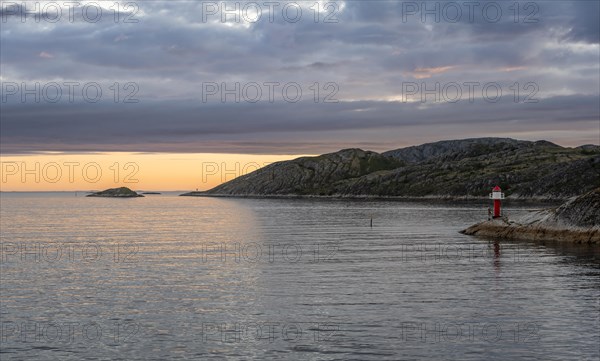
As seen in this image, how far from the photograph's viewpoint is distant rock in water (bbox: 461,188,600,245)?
57.7 meters

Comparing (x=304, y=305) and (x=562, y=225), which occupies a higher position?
(x=562, y=225)

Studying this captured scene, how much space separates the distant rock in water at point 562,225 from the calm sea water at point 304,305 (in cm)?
603

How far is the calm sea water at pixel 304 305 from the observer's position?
21.9 meters

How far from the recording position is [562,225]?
61.2m

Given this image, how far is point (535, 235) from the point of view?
209 ft

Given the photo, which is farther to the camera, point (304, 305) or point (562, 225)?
point (562, 225)

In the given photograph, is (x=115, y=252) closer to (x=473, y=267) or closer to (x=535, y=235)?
(x=473, y=267)

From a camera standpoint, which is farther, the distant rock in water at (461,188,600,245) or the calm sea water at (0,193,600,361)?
the distant rock in water at (461,188,600,245)

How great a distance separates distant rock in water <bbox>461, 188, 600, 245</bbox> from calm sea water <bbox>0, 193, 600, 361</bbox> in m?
6.03

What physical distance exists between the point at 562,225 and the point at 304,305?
40.3 metres

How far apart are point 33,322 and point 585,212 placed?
49.3 meters

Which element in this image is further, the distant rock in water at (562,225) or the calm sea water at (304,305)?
the distant rock in water at (562,225)

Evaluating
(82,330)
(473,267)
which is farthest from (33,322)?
(473,267)

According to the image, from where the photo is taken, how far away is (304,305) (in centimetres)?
2920
